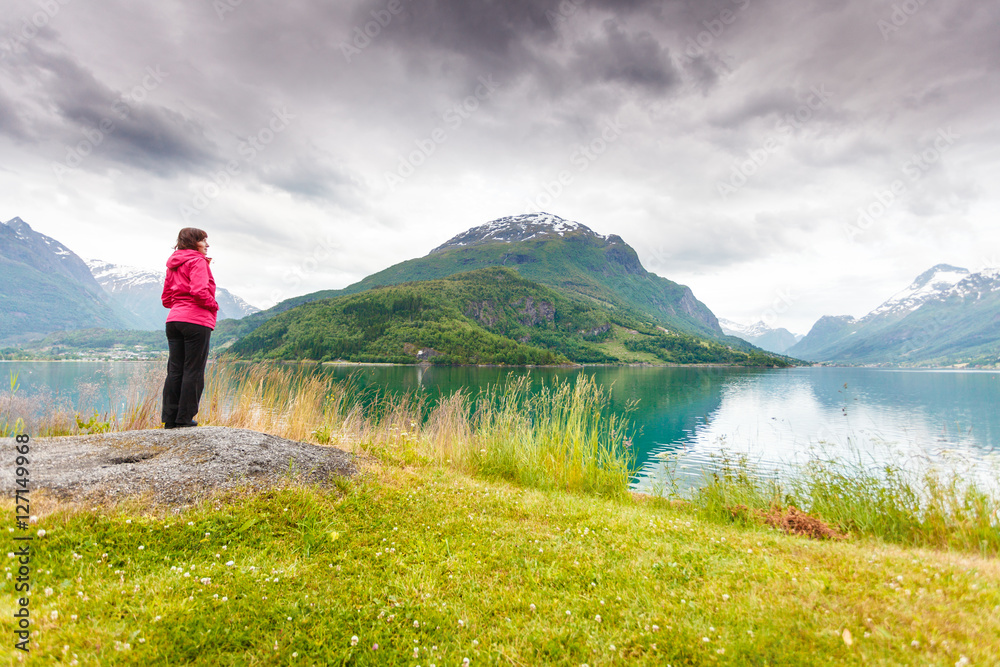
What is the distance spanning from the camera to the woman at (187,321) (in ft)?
22.1

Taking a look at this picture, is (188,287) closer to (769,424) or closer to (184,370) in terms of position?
(184,370)

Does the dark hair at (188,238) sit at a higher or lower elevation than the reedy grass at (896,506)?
higher

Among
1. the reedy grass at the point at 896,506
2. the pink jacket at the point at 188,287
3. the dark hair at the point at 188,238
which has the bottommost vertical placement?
the reedy grass at the point at 896,506

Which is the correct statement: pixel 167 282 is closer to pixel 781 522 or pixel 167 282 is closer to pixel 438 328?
pixel 781 522

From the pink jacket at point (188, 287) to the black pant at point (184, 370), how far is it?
164 millimetres

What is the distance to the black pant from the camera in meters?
6.79

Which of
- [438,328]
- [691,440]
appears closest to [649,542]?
[691,440]

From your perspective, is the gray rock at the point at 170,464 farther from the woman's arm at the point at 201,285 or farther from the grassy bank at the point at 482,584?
the woman's arm at the point at 201,285

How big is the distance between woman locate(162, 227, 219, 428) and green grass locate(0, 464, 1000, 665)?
3.04 metres

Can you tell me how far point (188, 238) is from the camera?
23.0ft

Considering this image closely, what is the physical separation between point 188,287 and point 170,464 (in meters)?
2.94

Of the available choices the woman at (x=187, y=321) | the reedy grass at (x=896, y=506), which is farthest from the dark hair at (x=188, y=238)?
the reedy grass at (x=896, y=506)

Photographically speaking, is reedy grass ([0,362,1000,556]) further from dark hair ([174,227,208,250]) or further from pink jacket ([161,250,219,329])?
dark hair ([174,227,208,250])

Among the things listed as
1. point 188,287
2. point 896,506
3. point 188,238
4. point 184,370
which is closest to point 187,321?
point 188,287
